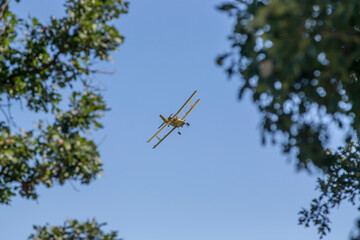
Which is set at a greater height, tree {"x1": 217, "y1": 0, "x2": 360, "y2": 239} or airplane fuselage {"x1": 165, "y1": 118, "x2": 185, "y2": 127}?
airplane fuselage {"x1": 165, "y1": 118, "x2": 185, "y2": 127}

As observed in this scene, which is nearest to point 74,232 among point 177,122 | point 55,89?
point 55,89

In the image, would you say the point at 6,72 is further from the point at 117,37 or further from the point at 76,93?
the point at 117,37

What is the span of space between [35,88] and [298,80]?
7.88 metres

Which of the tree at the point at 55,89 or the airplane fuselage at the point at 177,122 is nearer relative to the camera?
the tree at the point at 55,89

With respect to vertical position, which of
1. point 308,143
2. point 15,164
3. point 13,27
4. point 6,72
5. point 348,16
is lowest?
point 15,164

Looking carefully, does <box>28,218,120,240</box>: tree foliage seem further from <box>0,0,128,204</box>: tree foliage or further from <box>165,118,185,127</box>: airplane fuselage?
<box>165,118,185,127</box>: airplane fuselage

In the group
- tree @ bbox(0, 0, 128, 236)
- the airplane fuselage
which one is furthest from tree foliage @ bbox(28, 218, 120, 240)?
the airplane fuselage

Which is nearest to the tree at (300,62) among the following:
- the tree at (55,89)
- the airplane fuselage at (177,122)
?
the tree at (55,89)

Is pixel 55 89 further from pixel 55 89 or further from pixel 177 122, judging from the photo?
pixel 177 122

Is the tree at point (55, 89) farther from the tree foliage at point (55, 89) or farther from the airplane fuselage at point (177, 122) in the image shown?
the airplane fuselage at point (177, 122)

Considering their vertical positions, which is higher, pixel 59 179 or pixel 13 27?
pixel 13 27

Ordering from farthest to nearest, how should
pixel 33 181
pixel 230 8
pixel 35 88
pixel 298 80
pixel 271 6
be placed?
pixel 35 88 < pixel 33 181 < pixel 230 8 < pixel 298 80 < pixel 271 6

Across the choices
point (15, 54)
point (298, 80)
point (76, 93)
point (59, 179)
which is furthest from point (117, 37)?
point (298, 80)

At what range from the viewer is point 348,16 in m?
10.6
